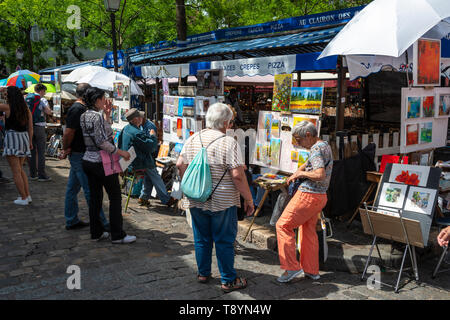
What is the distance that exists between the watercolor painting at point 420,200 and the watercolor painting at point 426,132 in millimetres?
1167

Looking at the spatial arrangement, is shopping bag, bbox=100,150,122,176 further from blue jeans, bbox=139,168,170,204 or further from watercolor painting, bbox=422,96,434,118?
watercolor painting, bbox=422,96,434,118

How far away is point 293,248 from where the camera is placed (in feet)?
13.7

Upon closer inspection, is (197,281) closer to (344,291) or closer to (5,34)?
(344,291)

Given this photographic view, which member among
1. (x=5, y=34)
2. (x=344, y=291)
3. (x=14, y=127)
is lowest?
(x=344, y=291)

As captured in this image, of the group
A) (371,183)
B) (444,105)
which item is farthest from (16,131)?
(444,105)

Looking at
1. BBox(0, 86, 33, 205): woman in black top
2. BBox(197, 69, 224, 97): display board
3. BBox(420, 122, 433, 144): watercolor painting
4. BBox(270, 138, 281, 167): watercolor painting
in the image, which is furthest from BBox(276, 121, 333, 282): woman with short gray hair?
BBox(0, 86, 33, 205): woman in black top

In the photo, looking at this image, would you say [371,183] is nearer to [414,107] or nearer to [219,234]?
[414,107]

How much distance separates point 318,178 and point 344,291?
115cm

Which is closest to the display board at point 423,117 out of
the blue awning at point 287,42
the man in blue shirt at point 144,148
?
the blue awning at point 287,42

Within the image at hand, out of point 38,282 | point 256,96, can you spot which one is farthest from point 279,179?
point 256,96

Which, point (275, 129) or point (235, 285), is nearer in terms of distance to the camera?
point (235, 285)

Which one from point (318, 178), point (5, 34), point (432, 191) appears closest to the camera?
point (318, 178)

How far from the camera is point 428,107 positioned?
5.36 meters

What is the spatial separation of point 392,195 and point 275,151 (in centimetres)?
182
